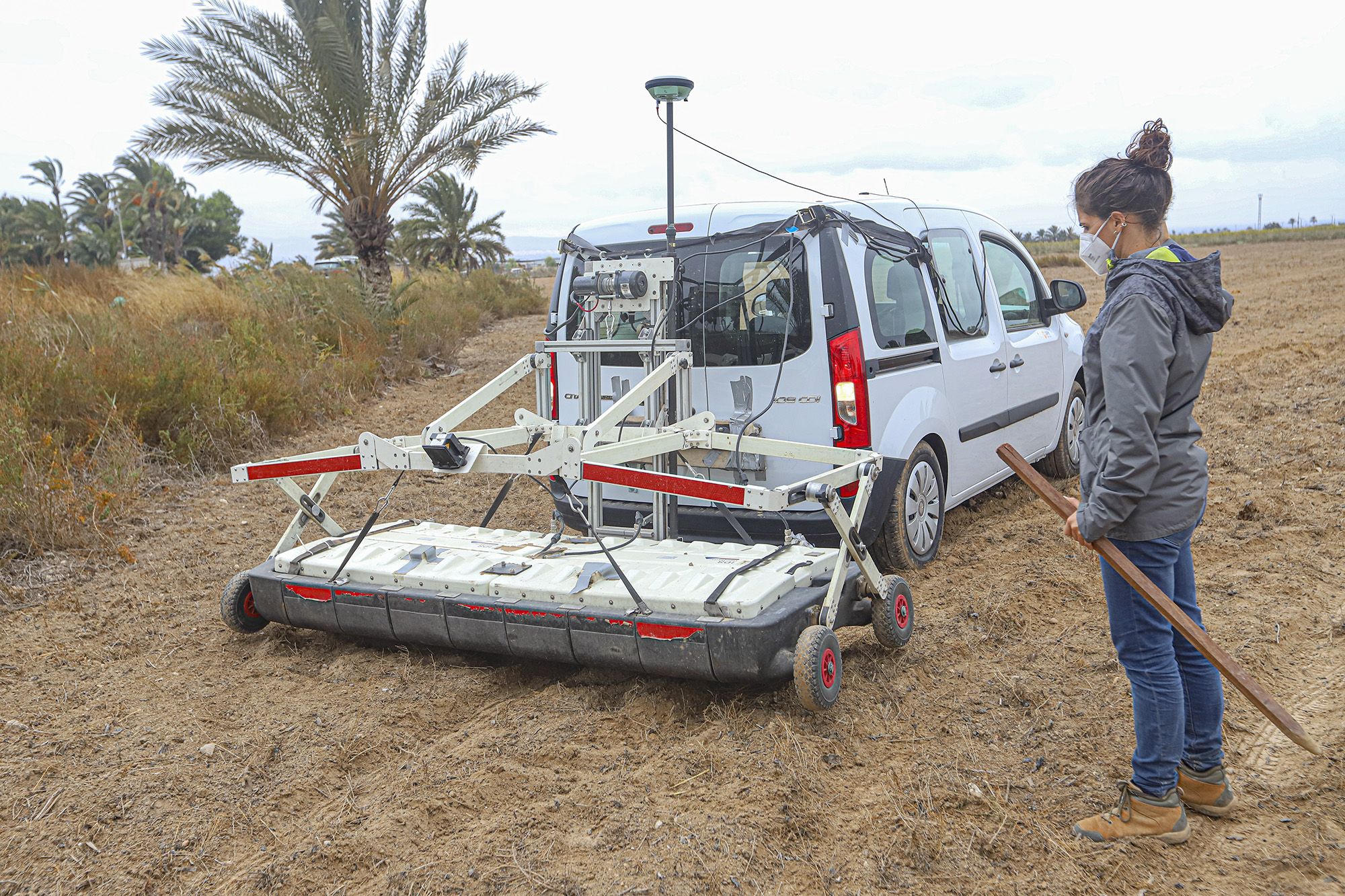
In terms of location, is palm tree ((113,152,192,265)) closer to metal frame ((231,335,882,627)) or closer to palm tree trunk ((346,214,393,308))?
palm tree trunk ((346,214,393,308))

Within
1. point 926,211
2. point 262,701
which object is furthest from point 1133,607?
point 926,211

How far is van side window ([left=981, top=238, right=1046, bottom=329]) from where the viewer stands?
6.64 meters

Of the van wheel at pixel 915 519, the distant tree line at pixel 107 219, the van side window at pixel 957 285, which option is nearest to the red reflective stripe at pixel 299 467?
the van wheel at pixel 915 519

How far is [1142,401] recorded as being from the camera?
274 cm

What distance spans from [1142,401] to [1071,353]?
5.01m

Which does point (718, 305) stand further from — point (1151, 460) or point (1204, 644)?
point (1204, 644)

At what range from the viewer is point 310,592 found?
4.46 m

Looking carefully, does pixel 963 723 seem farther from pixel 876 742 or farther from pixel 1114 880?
pixel 1114 880

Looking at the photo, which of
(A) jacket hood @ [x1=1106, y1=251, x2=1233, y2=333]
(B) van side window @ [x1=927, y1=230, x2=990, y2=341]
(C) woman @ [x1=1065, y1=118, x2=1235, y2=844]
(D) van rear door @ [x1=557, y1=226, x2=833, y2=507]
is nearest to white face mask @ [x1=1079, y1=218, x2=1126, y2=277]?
(C) woman @ [x1=1065, y1=118, x2=1235, y2=844]

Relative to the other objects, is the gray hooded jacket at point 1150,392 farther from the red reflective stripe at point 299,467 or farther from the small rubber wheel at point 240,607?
the small rubber wheel at point 240,607

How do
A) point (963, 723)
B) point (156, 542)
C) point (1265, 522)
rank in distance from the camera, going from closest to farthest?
point (963, 723) < point (1265, 522) < point (156, 542)

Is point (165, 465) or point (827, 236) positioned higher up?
point (827, 236)

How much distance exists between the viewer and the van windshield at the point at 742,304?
5023 millimetres

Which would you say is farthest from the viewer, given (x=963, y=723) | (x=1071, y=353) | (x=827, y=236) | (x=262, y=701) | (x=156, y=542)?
(x=1071, y=353)
